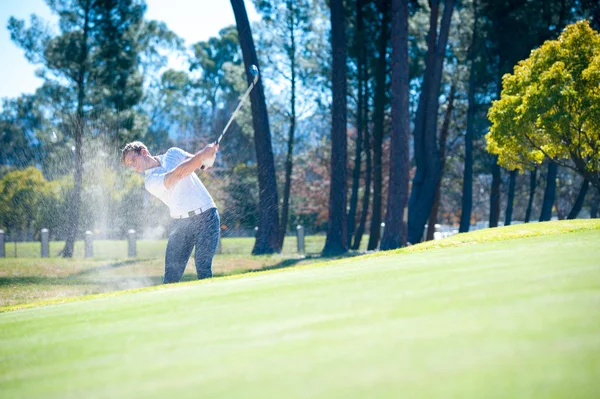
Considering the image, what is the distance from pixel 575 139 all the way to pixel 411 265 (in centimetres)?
1257

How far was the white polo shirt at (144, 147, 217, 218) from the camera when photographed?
7426 mm

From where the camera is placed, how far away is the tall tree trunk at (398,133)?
61.4ft

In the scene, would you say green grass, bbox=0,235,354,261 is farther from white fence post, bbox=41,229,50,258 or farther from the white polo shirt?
the white polo shirt

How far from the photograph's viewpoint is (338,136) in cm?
2159

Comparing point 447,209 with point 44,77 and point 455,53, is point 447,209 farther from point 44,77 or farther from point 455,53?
point 44,77

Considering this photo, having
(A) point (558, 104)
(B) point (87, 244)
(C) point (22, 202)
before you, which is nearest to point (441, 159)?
(A) point (558, 104)

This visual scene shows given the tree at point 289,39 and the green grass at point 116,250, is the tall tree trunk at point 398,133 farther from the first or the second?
the tree at point 289,39

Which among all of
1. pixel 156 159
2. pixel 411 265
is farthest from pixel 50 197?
pixel 411 265

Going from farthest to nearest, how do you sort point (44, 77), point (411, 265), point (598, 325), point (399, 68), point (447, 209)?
point (447, 209) < point (44, 77) < point (399, 68) < point (411, 265) < point (598, 325)

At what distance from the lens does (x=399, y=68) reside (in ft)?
61.3

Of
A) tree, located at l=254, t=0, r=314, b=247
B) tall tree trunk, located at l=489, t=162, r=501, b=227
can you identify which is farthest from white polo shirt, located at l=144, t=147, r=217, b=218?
tall tree trunk, located at l=489, t=162, r=501, b=227

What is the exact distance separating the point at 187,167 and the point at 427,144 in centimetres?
1660

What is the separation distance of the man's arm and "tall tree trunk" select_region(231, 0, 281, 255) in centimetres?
1384

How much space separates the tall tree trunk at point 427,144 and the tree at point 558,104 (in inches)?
186
